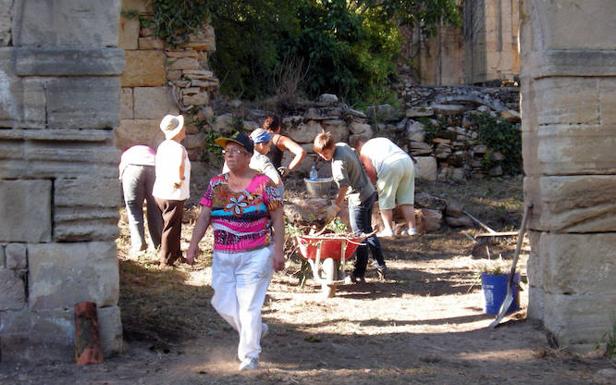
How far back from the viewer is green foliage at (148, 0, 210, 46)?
12695 mm

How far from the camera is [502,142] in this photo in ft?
49.0

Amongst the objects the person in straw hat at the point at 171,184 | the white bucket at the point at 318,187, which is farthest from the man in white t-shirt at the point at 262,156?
the white bucket at the point at 318,187

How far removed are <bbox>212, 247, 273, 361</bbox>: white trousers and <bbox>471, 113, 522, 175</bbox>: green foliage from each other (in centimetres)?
994

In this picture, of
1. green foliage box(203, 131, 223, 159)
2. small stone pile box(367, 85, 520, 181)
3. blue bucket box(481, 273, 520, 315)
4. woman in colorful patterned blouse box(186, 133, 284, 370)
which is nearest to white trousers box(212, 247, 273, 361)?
woman in colorful patterned blouse box(186, 133, 284, 370)

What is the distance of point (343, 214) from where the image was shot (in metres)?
11.7

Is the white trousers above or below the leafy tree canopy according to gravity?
below

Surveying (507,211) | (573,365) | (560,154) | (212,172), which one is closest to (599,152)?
(560,154)

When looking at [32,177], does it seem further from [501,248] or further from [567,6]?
[501,248]

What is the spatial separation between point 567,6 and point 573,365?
2.55 m

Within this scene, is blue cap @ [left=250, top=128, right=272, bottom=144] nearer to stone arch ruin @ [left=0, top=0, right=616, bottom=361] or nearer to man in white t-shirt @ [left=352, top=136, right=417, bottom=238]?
man in white t-shirt @ [left=352, top=136, right=417, bottom=238]

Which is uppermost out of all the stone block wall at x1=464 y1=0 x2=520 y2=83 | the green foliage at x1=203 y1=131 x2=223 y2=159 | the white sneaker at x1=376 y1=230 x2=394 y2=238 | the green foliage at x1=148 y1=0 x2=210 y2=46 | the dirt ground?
the stone block wall at x1=464 y1=0 x2=520 y2=83

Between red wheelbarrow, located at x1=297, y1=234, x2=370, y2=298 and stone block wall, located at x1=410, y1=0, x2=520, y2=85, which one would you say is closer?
red wheelbarrow, located at x1=297, y1=234, x2=370, y2=298

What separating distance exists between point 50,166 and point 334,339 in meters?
2.52

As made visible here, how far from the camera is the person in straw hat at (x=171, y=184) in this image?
8945 millimetres
